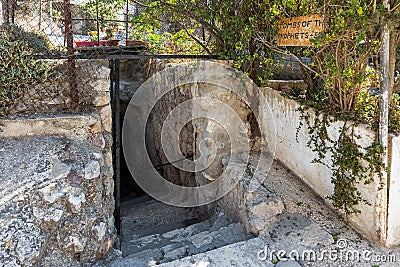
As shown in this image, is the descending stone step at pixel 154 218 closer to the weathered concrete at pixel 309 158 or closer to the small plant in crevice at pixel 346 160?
the weathered concrete at pixel 309 158

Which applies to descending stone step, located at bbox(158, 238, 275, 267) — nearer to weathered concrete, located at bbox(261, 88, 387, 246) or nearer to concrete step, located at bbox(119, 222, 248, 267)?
concrete step, located at bbox(119, 222, 248, 267)

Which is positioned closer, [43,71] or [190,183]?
[43,71]

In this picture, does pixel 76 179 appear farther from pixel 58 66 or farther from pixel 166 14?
pixel 166 14

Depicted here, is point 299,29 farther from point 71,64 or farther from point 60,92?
point 60,92

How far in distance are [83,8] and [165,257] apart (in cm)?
421

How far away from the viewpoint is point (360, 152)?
3254mm

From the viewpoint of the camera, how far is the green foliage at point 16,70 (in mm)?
3949

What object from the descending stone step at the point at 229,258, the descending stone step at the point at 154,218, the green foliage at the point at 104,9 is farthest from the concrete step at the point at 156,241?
the green foliage at the point at 104,9

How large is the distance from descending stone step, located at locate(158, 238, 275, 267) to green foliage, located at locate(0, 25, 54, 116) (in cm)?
260

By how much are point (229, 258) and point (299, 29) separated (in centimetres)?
251

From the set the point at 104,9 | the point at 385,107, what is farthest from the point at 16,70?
the point at 385,107

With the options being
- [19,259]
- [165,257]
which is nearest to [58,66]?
[19,259]

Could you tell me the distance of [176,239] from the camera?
4.43 metres

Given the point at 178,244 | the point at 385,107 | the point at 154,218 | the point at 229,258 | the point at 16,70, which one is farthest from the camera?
the point at 154,218
